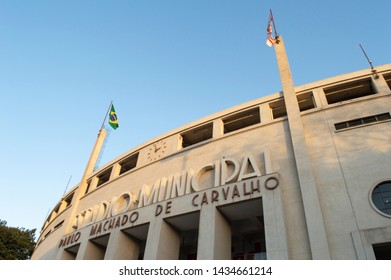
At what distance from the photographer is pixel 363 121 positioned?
739 inches

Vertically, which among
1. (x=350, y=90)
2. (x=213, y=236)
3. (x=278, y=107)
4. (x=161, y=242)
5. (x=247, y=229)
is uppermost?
(x=350, y=90)

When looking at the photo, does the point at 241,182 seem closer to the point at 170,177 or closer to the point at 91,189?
the point at 170,177

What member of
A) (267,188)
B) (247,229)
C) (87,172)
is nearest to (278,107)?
(267,188)

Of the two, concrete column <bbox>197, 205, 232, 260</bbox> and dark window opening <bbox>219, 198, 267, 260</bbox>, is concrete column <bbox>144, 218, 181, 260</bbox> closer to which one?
concrete column <bbox>197, 205, 232, 260</bbox>

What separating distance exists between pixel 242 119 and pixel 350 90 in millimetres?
8245

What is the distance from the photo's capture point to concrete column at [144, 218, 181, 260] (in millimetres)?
18547

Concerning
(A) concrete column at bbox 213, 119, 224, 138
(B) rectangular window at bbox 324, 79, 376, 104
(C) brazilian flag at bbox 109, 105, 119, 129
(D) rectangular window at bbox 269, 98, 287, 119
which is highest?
(C) brazilian flag at bbox 109, 105, 119, 129

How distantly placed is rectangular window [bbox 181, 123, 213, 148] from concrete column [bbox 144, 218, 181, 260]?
9053 millimetres

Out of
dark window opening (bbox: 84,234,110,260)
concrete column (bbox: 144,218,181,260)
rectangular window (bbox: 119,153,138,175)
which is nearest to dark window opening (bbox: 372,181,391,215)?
concrete column (bbox: 144,218,181,260)

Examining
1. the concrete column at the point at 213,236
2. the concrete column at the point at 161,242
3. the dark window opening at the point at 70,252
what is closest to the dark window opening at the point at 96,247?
the dark window opening at the point at 70,252

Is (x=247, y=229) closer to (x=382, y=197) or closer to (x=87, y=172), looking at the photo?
(x=382, y=197)

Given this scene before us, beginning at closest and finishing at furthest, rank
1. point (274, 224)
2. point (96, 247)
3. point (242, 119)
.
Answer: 1. point (274, 224)
2. point (96, 247)
3. point (242, 119)

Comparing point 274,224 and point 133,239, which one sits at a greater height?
point 133,239
